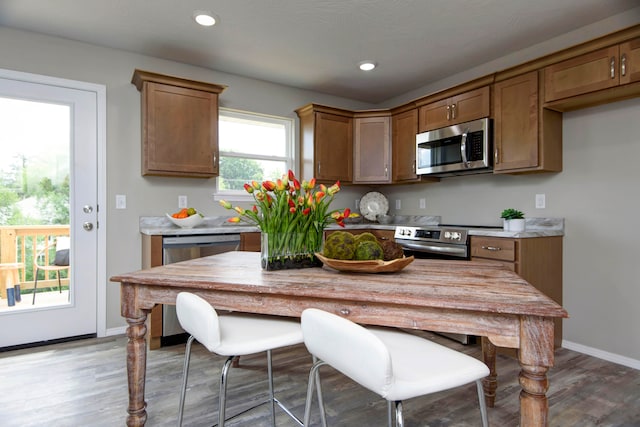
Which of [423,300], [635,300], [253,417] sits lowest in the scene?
[253,417]

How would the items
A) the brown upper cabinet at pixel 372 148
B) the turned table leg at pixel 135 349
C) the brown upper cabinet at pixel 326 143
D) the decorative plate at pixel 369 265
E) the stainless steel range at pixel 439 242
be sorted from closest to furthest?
the decorative plate at pixel 369 265
the turned table leg at pixel 135 349
the stainless steel range at pixel 439 242
the brown upper cabinet at pixel 326 143
the brown upper cabinet at pixel 372 148

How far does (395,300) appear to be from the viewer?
3.63ft

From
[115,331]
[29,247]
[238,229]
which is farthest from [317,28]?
[115,331]

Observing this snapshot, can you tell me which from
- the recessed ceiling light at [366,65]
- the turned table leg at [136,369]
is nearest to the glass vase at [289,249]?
the turned table leg at [136,369]

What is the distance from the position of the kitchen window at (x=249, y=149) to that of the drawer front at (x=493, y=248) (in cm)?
215

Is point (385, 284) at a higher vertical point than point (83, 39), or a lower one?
lower

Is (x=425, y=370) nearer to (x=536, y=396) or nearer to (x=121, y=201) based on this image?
(x=536, y=396)

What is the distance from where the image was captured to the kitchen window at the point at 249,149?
148 inches

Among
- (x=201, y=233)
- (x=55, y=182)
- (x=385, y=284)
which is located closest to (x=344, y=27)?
(x=201, y=233)

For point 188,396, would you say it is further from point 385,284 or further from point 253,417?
point 385,284

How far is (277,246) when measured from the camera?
1.55 metres

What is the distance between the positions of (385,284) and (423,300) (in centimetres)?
19

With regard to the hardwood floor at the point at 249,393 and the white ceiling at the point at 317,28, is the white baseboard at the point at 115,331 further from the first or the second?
the white ceiling at the point at 317,28

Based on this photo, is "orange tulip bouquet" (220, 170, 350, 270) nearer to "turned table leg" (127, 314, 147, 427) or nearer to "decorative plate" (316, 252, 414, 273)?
"decorative plate" (316, 252, 414, 273)
